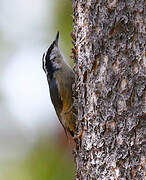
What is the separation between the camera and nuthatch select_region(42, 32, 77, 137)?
3.76 meters

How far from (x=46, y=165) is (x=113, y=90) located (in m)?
2.88

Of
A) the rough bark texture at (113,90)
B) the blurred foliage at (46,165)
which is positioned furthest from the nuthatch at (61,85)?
the blurred foliage at (46,165)

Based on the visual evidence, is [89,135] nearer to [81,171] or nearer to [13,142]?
[81,171]

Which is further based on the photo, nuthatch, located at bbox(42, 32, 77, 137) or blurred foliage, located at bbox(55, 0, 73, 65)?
blurred foliage, located at bbox(55, 0, 73, 65)

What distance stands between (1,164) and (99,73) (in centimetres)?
→ 432

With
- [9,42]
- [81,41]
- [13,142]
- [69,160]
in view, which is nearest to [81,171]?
[81,41]

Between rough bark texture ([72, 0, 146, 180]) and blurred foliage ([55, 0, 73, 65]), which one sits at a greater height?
blurred foliage ([55, 0, 73, 65])

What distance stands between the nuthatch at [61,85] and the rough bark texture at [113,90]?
29.2 inches

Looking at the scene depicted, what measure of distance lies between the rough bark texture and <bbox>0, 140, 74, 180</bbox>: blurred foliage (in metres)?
2.23

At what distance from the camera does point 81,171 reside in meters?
2.99

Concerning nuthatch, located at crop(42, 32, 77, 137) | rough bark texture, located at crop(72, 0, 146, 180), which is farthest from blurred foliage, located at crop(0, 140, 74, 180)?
rough bark texture, located at crop(72, 0, 146, 180)

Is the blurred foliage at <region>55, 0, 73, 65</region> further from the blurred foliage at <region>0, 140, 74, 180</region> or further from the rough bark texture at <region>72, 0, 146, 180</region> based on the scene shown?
the rough bark texture at <region>72, 0, 146, 180</region>

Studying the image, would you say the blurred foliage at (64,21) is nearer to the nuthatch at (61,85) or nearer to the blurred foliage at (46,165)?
the nuthatch at (61,85)

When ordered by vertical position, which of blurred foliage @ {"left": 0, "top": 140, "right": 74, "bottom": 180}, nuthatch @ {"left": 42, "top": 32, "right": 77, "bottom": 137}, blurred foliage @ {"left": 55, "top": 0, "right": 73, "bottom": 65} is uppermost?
blurred foliage @ {"left": 55, "top": 0, "right": 73, "bottom": 65}
